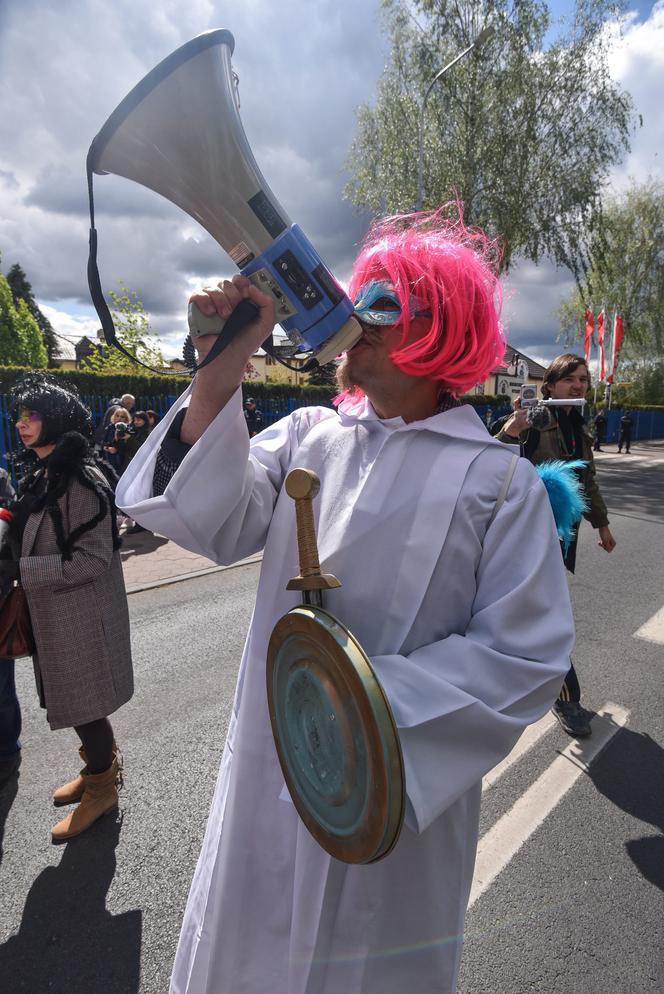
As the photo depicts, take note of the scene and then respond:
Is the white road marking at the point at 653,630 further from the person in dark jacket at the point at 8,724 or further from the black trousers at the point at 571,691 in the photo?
the person in dark jacket at the point at 8,724

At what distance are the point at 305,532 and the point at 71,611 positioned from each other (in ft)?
5.44

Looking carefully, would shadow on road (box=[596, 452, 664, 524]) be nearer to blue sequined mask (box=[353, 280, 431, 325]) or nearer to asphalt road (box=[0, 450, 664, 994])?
asphalt road (box=[0, 450, 664, 994])

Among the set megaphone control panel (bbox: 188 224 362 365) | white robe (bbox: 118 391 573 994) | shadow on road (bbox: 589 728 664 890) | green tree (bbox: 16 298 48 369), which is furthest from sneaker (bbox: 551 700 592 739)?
green tree (bbox: 16 298 48 369)

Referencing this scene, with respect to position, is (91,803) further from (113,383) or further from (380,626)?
(113,383)

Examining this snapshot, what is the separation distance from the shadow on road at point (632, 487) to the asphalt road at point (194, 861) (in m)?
7.10

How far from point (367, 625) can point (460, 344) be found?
630 mm

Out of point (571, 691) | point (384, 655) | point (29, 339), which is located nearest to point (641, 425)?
point (571, 691)

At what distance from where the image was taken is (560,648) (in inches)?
41.3

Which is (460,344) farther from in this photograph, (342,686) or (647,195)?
(647,195)

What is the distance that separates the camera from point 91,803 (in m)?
2.44

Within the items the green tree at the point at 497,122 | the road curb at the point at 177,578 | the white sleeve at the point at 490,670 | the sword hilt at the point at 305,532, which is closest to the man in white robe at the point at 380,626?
the white sleeve at the point at 490,670

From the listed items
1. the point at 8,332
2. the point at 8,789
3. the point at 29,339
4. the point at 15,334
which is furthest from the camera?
the point at 29,339

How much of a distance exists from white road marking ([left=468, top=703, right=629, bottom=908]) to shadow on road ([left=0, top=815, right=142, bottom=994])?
1.19m

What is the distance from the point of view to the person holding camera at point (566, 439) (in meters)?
3.09
